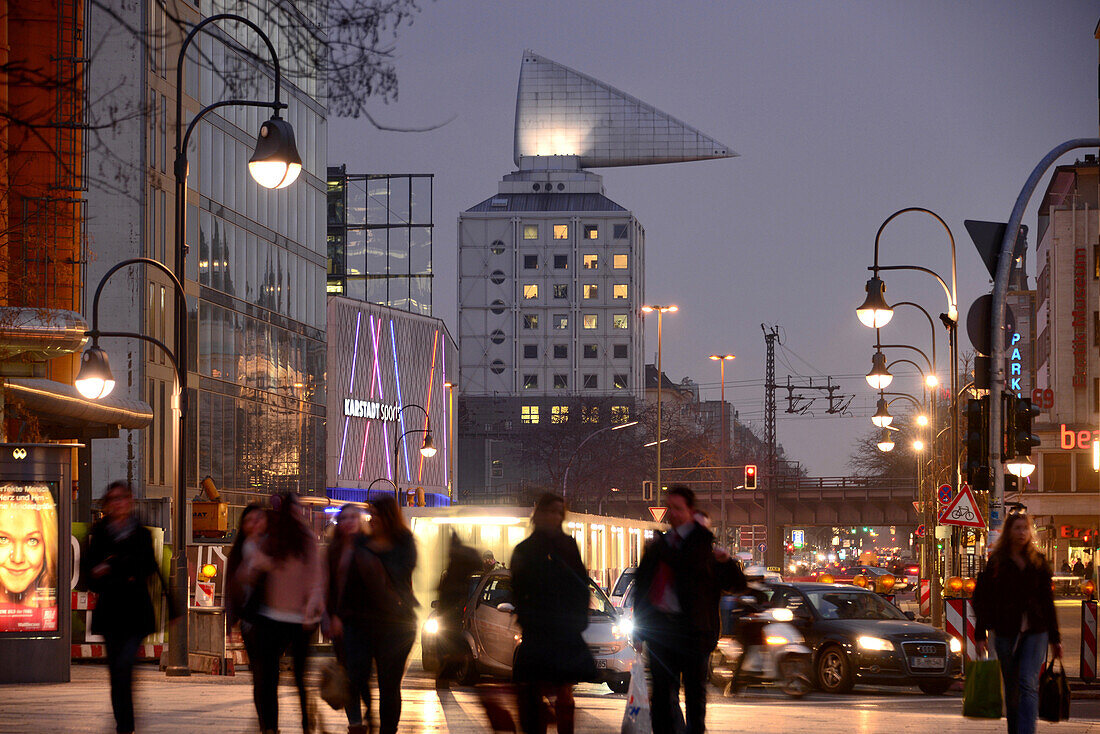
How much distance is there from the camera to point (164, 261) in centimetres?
5181

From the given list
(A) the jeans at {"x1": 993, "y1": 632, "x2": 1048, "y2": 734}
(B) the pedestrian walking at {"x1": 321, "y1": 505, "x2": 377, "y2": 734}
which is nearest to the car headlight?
(A) the jeans at {"x1": 993, "y1": 632, "x2": 1048, "y2": 734}

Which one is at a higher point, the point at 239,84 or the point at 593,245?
the point at 593,245

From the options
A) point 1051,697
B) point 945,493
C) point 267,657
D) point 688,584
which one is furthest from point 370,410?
point 688,584

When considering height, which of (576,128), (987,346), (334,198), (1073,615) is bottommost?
(1073,615)

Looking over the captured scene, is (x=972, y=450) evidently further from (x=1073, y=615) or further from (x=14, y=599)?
(x=1073, y=615)

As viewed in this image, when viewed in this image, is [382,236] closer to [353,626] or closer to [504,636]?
[504,636]

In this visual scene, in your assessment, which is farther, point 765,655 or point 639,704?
point 765,655

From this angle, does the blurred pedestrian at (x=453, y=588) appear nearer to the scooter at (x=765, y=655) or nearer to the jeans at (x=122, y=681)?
the scooter at (x=765, y=655)

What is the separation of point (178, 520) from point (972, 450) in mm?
9995

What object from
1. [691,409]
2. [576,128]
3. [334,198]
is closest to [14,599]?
[334,198]

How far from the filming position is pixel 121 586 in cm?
1088

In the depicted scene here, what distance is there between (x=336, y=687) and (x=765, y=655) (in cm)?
1106

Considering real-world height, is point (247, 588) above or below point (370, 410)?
below

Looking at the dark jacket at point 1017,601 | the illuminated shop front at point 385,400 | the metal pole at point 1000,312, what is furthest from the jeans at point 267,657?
the illuminated shop front at point 385,400
